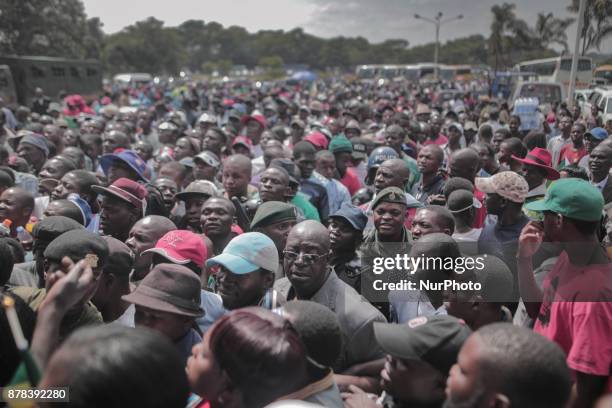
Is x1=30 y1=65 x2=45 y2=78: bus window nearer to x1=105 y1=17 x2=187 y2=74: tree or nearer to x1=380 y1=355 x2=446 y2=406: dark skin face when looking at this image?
x1=380 y1=355 x2=446 y2=406: dark skin face

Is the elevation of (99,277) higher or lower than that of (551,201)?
lower

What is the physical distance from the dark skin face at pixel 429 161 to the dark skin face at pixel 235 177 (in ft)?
6.31

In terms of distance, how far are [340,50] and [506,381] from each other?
141948 millimetres

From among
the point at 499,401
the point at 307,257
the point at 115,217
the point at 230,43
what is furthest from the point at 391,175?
the point at 230,43

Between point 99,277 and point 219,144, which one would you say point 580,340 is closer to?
point 99,277

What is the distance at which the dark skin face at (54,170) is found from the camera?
612cm

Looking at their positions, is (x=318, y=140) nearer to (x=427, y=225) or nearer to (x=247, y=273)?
(x=427, y=225)

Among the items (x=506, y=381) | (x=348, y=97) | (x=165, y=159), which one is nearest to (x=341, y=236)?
(x=506, y=381)

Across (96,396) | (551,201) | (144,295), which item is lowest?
(144,295)

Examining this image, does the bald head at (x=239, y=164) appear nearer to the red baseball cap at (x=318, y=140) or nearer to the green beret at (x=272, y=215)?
the green beret at (x=272, y=215)

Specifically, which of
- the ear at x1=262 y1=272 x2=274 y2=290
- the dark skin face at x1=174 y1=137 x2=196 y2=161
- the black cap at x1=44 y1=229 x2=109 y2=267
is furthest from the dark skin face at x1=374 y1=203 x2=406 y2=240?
the dark skin face at x1=174 y1=137 x2=196 y2=161

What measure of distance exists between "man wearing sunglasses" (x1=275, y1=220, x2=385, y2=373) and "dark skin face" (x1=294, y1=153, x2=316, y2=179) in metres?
3.16

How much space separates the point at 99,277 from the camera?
3141 mm

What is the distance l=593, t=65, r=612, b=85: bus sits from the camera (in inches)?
834
